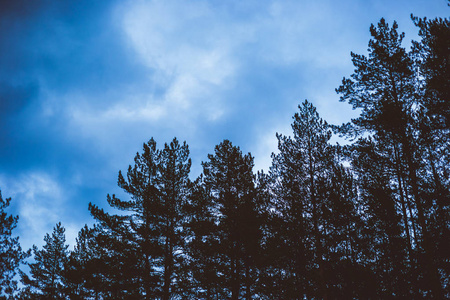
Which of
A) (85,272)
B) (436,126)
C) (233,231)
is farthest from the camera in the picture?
(85,272)

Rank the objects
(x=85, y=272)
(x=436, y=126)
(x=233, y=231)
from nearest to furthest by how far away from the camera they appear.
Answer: (x=436, y=126) → (x=233, y=231) → (x=85, y=272)

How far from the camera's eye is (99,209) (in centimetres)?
1650

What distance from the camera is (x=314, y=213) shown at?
12.6m

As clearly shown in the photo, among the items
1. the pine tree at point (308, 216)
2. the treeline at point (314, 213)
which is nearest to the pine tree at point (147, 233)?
the treeline at point (314, 213)

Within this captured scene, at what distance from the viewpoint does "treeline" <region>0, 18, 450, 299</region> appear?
444 inches

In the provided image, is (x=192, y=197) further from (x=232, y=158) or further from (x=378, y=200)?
(x=378, y=200)

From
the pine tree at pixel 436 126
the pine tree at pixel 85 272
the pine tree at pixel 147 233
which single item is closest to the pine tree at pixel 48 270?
the pine tree at pixel 85 272

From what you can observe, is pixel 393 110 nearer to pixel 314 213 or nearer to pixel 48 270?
pixel 314 213

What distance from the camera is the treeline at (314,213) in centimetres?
1127

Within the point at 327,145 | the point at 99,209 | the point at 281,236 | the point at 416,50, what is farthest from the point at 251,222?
the point at 416,50

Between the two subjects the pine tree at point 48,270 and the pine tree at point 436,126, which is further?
the pine tree at point 48,270

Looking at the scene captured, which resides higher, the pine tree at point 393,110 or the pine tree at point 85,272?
Answer: the pine tree at point 393,110

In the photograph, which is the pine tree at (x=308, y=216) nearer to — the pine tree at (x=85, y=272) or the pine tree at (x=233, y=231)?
the pine tree at (x=233, y=231)

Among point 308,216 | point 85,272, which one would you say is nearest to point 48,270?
point 85,272
